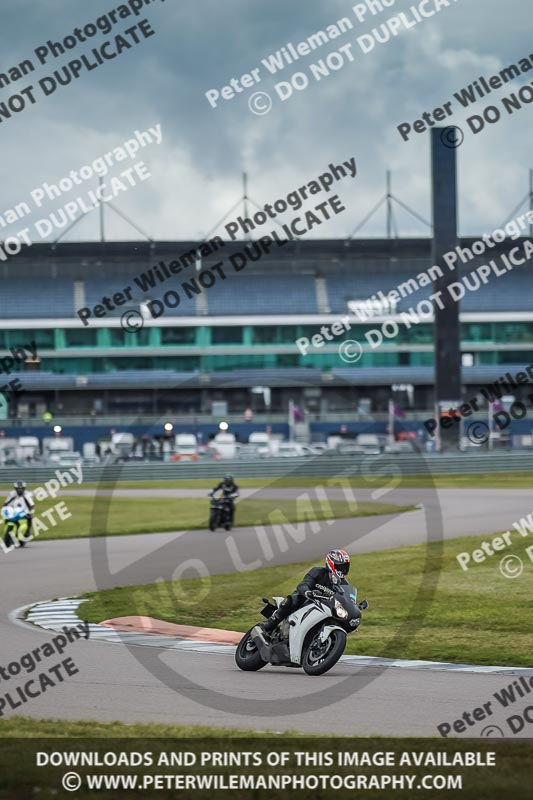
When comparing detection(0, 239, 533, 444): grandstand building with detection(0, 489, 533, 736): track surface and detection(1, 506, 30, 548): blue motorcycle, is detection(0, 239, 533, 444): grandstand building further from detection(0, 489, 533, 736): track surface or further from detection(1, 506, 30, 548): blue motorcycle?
detection(0, 489, 533, 736): track surface

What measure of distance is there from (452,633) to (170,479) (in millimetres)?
46221

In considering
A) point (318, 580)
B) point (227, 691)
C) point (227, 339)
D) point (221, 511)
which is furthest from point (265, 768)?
point (227, 339)

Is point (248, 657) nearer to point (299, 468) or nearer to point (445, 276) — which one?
point (299, 468)

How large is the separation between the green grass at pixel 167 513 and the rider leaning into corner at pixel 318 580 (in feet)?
64.1

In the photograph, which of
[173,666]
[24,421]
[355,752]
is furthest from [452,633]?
[24,421]

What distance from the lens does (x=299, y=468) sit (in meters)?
60.7

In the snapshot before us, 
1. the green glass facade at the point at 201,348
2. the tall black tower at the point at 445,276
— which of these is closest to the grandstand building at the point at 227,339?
the green glass facade at the point at 201,348

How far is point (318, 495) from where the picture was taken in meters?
46.4

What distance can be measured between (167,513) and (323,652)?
26663 millimetres

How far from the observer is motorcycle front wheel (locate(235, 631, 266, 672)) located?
11.8 m

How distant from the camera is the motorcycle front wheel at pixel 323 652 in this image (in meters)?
11.2

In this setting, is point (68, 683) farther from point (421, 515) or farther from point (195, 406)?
Result: point (195, 406)

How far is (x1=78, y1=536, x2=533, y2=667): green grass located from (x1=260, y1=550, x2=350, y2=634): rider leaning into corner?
1.99m

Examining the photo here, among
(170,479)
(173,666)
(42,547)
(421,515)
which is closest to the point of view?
(173,666)
